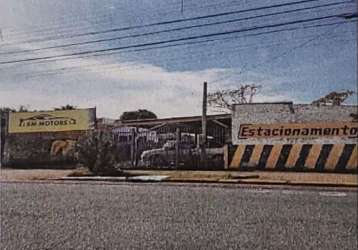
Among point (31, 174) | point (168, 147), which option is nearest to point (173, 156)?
point (168, 147)

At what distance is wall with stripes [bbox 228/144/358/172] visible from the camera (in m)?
0.62

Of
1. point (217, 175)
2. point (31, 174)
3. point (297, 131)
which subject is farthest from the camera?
point (31, 174)

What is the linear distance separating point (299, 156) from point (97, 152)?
1.10 feet

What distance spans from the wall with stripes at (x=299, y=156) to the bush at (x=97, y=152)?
0.70ft

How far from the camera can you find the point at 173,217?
0.87 metres

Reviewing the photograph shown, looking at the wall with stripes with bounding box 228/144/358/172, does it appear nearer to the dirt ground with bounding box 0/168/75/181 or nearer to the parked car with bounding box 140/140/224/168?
the parked car with bounding box 140/140/224/168

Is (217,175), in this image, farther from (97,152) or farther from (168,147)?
(97,152)

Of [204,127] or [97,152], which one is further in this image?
[97,152]

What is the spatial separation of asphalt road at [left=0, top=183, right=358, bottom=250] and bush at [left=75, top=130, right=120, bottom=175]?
4cm

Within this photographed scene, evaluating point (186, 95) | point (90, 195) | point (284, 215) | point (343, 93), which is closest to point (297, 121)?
point (343, 93)

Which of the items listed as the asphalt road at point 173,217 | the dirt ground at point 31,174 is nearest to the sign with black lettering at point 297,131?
the asphalt road at point 173,217

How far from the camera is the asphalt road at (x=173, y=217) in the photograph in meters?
0.77

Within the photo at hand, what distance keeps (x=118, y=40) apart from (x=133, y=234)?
12.6 inches

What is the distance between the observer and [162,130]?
0.75 meters
